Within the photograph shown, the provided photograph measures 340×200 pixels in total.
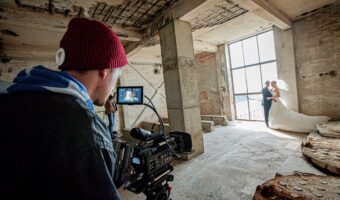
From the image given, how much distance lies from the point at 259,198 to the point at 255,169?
1.13m

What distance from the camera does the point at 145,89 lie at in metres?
7.63

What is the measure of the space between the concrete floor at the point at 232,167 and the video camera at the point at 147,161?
1316mm

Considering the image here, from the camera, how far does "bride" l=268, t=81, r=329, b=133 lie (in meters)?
4.42

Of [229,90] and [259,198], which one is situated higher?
[229,90]

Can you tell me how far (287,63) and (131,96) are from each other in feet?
17.6

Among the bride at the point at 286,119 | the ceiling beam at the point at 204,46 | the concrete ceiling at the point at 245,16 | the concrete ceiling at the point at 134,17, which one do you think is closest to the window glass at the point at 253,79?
the bride at the point at 286,119

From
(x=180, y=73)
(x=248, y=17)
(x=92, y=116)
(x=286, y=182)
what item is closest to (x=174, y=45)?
(x=180, y=73)

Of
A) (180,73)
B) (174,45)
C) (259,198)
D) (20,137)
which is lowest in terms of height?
(259,198)

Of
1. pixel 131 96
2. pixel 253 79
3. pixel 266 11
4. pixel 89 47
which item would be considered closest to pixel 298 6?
pixel 266 11

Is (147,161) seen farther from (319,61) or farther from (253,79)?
(253,79)

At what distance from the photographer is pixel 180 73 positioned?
138 inches

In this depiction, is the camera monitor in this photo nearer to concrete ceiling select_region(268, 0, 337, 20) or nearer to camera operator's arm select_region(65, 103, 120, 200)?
camera operator's arm select_region(65, 103, 120, 200)

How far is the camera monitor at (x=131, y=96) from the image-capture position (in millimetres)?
1459

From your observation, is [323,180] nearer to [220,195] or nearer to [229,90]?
[220,195]
